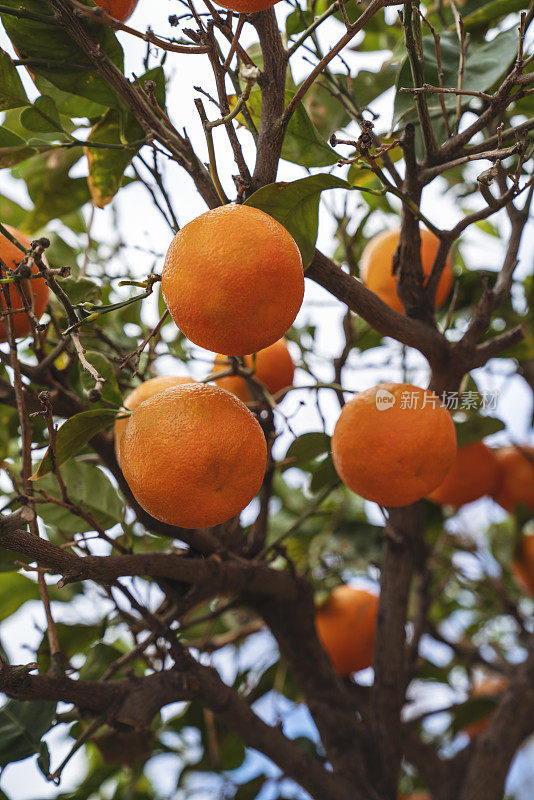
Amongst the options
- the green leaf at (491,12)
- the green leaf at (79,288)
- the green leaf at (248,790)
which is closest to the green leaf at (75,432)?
the green leaf at (79,288)

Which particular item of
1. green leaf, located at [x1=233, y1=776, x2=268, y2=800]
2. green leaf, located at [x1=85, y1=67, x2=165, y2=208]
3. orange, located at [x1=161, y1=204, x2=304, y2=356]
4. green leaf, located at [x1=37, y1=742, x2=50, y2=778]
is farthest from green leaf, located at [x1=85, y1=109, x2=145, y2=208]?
green leaf, located at [x1=233, y1=776, x2=268, y2=800]

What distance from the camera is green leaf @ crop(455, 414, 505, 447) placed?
919 millimetres

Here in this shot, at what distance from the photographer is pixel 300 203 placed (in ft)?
1.94

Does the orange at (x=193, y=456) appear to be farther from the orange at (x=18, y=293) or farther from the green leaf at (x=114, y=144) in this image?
the green leaf at (x=114, y=144)

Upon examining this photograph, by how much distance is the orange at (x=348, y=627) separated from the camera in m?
1.10

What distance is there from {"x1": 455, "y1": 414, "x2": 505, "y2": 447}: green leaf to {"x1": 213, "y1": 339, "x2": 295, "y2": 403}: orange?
0.25 metres

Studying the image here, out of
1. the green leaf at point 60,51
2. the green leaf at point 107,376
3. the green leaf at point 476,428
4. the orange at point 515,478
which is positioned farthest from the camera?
the orange at point 515,478

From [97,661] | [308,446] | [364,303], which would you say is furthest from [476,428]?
[97,661]

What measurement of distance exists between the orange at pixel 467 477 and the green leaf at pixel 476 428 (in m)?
0.06

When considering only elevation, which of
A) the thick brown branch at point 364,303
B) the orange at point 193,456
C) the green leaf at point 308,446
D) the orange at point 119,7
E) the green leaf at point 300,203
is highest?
the orange at point 119,7

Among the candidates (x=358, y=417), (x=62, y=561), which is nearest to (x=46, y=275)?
(x=62, y=561)

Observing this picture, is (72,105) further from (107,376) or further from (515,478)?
(515,478)

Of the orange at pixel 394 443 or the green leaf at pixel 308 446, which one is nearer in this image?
the orange at pixel 394 443

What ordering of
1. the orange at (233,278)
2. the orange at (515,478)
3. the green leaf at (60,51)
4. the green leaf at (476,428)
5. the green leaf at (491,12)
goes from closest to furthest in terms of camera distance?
the orange at (233,278)
the green leaf at (60,51)
the green leaf at (491,12)
the green leaf at (476,428)
the orange at (515,478)
